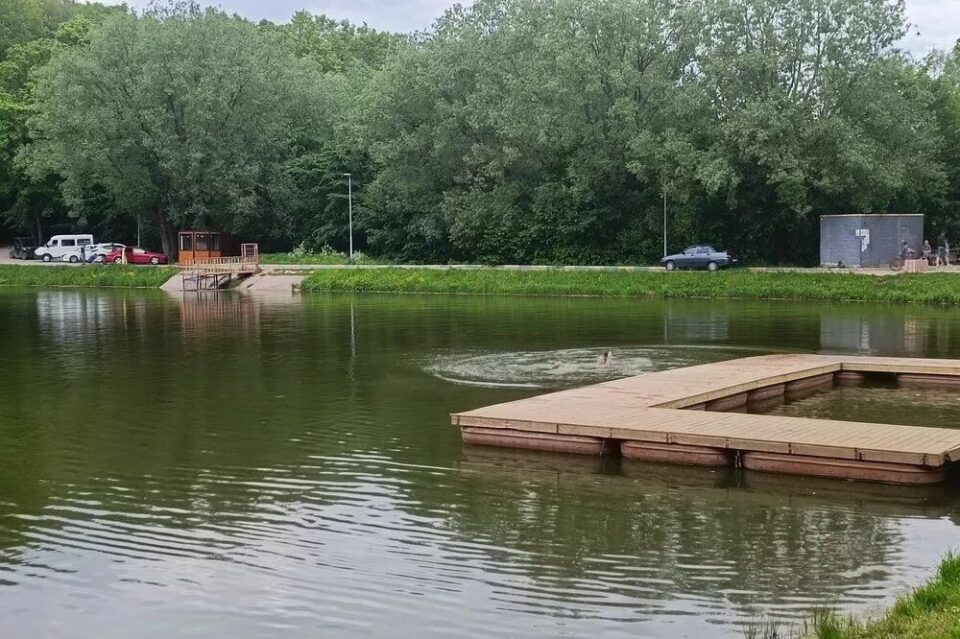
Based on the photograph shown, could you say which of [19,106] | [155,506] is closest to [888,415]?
[155,506]

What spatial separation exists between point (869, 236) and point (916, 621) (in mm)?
47705

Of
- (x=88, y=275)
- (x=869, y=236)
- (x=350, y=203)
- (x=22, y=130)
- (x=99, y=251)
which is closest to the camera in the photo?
(x=869, y=236)

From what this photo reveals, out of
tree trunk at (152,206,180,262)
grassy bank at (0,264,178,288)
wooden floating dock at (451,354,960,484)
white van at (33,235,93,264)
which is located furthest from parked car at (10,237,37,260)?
wooden floating dock at (451,354,960,484)

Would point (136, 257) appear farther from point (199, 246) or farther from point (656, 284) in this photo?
point (656, 284)

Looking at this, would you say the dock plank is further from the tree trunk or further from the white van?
the white van

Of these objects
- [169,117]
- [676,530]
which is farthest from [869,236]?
[676,530]

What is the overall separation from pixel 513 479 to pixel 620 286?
122 ft

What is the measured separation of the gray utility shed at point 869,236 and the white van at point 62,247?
51.5 m

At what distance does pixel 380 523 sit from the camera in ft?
41.2

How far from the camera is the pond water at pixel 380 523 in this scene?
9695mm

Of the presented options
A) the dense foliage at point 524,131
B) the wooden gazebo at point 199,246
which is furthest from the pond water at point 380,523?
the wooden gazebo at point 199,246

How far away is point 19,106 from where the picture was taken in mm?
80438

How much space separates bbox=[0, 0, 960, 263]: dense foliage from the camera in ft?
174

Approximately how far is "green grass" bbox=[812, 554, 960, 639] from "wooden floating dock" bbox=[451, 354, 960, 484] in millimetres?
4919
